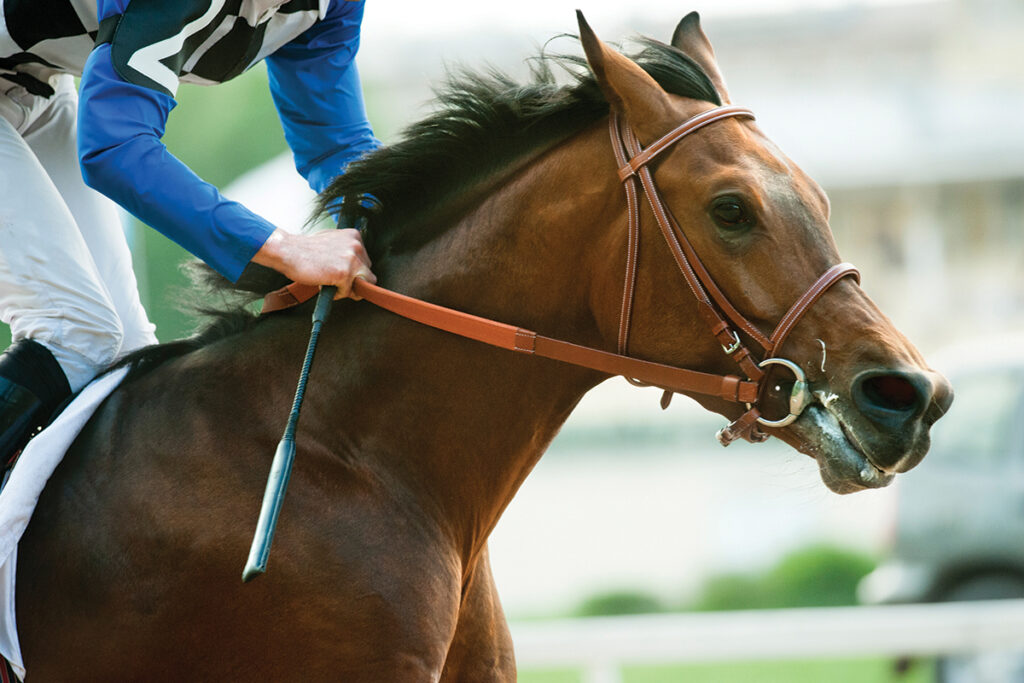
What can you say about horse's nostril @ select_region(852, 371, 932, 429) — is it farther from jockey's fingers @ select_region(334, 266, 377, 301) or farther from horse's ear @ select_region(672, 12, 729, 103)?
jockey's fingers @ select_region(334, 266, 377, 301)

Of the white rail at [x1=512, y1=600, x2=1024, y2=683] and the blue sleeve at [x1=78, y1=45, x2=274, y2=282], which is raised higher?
the blue sleeve at [x1=78, y1=45, x2=274, y2=282]

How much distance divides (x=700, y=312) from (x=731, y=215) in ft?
0.67

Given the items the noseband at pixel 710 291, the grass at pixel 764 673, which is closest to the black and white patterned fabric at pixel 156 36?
the noseband at pixel 710 291

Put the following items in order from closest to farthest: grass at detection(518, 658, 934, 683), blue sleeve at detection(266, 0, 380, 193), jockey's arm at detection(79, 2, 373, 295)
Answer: jockey's arm at detection(79, 2, 373, 295) → blue sleeve at detection(266, 0, 380, 193) → grass at detection(518, 658, 934, 683)

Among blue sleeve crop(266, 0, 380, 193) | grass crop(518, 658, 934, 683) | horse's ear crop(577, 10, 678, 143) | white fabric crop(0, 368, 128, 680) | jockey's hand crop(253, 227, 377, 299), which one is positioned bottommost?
grass crop(518, 658, 934, 683)

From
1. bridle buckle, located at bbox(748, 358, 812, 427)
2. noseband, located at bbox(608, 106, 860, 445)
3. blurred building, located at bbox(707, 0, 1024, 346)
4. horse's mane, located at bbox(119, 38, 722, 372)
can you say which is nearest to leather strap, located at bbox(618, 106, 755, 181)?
noseband, located at bbox(608, 106, 860, 445)

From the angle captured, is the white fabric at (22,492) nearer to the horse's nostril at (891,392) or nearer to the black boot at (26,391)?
the black boot at (26,391)

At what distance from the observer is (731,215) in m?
2.24

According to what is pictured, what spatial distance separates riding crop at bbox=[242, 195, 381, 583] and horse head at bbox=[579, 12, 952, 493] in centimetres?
60

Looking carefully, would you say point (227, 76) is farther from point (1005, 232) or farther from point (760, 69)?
point (760, 69)

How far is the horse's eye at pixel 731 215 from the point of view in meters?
2.23

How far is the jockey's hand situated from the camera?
2370 millimetres

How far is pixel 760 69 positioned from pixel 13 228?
33.3m

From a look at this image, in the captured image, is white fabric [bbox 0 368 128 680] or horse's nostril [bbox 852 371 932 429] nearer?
horse's nostril [bbox 852 371 932 429]
